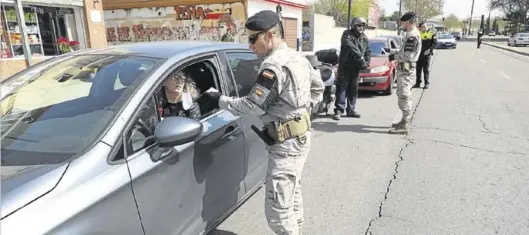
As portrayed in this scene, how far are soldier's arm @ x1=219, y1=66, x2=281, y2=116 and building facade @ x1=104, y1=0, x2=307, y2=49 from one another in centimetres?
1300

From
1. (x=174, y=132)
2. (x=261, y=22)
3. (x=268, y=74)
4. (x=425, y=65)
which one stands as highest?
(x=261, y=22)

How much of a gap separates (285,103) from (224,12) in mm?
14284

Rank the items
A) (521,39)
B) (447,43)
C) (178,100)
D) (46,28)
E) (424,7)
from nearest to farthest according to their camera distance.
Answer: (178,100)
(46,28)
(447,43)
(521,39)
(424,7)

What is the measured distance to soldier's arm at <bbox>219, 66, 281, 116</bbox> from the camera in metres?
2.16

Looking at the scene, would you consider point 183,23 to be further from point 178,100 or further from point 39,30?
point 178,100

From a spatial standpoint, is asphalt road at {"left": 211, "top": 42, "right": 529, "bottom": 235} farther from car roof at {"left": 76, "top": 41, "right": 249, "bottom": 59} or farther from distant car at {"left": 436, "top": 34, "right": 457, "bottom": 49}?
distant car at {"left": 436, "top": 34, "right": 457, "bottom": 49}

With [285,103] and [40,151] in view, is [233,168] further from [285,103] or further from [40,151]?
[40,151]

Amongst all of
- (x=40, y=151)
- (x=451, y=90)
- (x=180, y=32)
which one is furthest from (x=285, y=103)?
(x=180, y=32)

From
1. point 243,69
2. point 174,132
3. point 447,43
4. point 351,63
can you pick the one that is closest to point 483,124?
point 351,63

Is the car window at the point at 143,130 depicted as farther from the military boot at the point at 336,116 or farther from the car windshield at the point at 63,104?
the military boot at the point at 336,116

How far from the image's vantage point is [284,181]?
91.5 inches

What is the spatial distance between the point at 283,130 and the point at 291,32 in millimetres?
18908

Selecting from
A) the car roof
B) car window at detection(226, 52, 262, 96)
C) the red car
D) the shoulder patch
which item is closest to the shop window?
the car roof

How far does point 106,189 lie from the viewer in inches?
66.6
